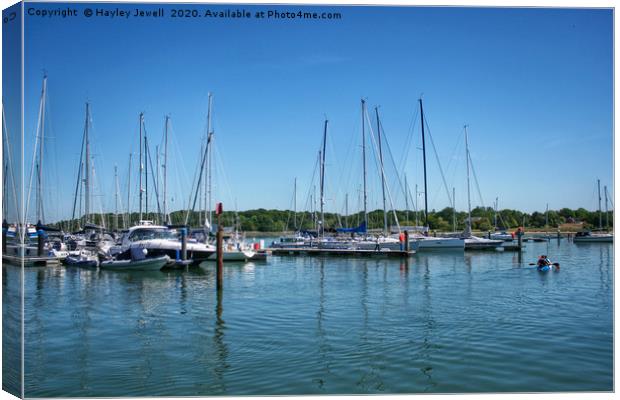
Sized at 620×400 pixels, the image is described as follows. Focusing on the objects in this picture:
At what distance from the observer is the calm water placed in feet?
30.0

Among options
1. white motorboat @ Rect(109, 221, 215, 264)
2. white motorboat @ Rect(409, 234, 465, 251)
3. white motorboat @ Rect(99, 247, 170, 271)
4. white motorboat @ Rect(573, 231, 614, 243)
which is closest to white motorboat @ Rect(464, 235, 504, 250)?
white motorboat @ Rect(409, 234, 465, 251)

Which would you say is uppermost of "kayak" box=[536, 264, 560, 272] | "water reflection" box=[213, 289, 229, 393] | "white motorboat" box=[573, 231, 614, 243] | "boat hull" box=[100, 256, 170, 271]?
"white motorboat" box=[573, 231, 614, 243]

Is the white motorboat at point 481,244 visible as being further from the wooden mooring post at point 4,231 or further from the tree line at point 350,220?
the wooden mooring post at point 4,231

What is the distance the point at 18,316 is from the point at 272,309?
9164 millimetres

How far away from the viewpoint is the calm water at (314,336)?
9.13m

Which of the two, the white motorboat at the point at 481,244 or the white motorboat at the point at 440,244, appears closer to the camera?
the white motorboat at the point at 440,244

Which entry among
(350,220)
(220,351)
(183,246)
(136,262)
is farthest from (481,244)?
(220,351)

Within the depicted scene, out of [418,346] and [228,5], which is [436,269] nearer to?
[418,346]

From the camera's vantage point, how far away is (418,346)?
1126cm

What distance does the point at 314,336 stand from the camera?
1227 centimetres

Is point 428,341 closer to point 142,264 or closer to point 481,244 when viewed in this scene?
point 142,264

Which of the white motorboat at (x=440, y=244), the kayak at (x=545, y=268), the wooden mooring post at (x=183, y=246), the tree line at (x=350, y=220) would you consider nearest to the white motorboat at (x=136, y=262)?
the wooden mooring post at (x=183, y=246)

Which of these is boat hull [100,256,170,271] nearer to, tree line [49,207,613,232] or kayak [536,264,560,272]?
tree line [49,207,613,232]

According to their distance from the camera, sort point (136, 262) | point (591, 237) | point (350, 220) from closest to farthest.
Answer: point (136, 262) → point (591, 237) → point (350, 220)
